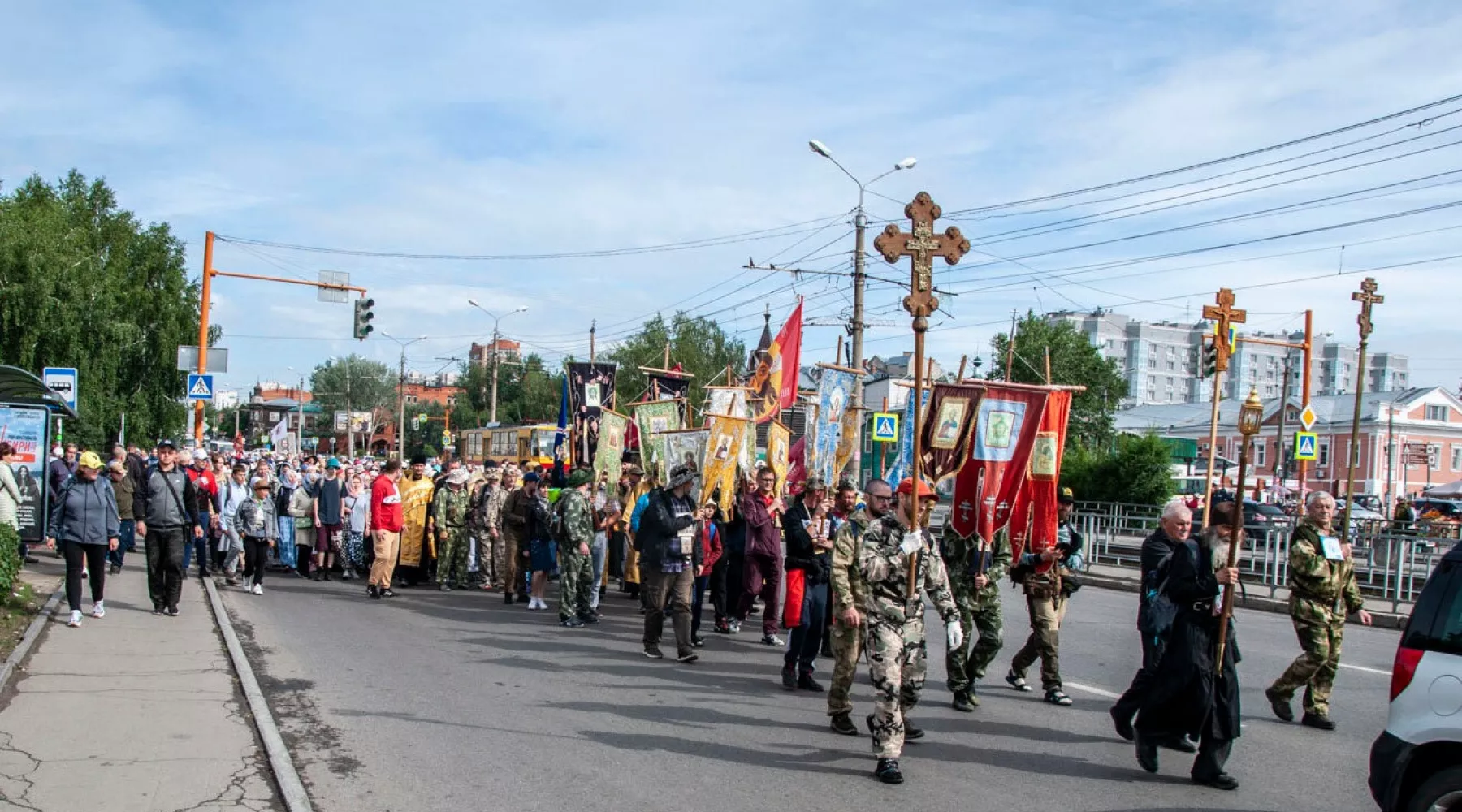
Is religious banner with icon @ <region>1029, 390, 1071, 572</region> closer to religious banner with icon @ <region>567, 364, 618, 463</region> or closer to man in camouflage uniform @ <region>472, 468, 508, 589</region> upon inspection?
man in camouflage uniform @ <region>472, 468, 508, 589</region>

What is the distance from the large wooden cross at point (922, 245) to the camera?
26.9 ft

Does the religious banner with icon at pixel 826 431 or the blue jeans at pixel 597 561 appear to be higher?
the religious banner with icon at pixel 826 431

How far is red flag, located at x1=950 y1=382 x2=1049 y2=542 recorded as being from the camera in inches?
384

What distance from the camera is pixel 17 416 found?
14961mm

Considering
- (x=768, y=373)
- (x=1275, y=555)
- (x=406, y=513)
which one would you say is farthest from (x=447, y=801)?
(x=1275, y=555)

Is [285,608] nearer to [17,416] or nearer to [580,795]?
[17,416]

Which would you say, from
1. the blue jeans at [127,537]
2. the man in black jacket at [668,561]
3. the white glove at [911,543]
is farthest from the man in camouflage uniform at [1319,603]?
the blue jeans at [127,537]

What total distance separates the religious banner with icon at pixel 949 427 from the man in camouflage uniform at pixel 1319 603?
2.82 m

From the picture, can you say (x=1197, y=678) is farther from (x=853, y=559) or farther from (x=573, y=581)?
(x=573, y=581)

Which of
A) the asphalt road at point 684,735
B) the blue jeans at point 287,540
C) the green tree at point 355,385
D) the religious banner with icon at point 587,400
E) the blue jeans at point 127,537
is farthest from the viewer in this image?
the green tree at point 355,385

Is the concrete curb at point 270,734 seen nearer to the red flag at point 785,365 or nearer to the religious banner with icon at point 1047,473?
the religious banner with icon at point 1047,473

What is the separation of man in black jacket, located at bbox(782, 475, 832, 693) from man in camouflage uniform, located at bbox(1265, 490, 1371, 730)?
11.4ft

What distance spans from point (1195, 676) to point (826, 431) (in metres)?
10.6

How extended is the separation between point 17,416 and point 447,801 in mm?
11745
